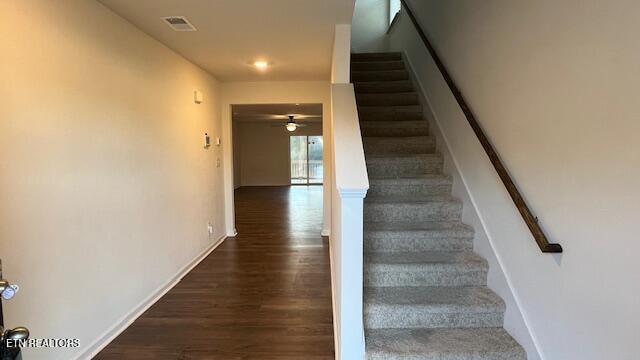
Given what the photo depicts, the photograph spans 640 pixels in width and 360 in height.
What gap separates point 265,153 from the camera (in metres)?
12.6

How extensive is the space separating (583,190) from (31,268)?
104 inches

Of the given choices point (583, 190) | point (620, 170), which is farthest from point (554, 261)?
point (620, 170)

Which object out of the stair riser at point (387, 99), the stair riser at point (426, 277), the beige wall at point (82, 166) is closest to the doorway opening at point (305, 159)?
the stair riser at point (387, 99)

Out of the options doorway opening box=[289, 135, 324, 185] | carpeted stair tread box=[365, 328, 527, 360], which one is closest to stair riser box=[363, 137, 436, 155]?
carpeted stair tread box=[365, 328, 527, 360]

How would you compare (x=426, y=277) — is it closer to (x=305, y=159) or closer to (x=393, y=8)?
(x=393, y=8)

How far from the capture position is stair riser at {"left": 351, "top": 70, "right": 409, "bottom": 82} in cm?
437

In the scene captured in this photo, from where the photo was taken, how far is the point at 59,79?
1938 millimetres

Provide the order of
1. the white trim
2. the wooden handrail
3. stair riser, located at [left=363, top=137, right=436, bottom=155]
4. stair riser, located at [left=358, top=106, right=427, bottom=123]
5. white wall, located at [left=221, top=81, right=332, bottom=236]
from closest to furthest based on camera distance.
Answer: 1. the wooden handrail
2. the white trim
3. stair riser, located at [left=363, top=137, right=436, bottom=155]
4. stair riser, located at [left=358, top=106, right=427, bottom=123]
5. white wall, located at [left=221, top=81, right=332, bottom=236]

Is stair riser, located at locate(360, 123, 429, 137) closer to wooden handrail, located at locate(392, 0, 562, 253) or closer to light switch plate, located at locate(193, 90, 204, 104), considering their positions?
wooden handrail, located at locate(392, 0, 562, 253)

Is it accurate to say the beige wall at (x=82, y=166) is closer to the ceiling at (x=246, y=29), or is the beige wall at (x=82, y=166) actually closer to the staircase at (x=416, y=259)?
the ceiling at (x=246, y=29)

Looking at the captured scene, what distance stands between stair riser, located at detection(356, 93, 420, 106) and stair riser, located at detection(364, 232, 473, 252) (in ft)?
6.10

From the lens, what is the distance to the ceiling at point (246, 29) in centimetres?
234

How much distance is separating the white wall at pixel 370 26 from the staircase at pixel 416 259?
2630 millimetres

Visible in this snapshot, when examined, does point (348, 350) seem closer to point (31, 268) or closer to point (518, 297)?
point (518, 297)
